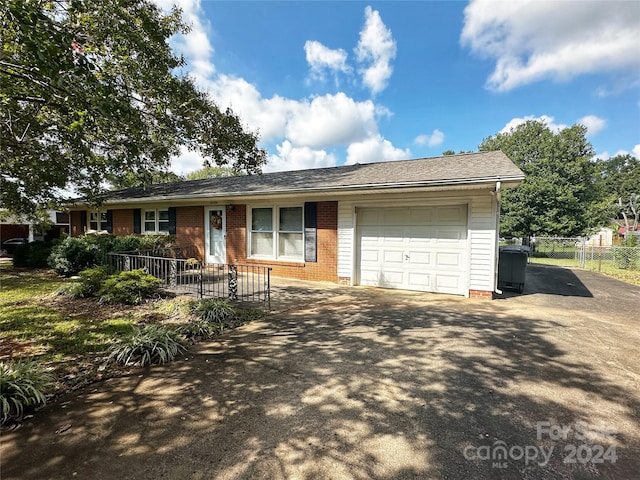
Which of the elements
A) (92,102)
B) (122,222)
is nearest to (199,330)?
(92,102)

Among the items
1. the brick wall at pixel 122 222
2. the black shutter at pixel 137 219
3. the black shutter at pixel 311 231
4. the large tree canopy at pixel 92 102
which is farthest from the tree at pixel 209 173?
the black shutter at pixel 311 231

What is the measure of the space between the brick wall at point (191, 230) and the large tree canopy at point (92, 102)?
83.0 inches

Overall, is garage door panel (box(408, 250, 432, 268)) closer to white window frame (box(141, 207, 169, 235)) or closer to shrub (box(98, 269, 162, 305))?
→ shrub (box(98, 269, 162, 305))

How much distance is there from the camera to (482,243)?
714 centimetres

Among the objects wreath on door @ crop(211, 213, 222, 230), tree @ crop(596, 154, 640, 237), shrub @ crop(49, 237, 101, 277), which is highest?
tree @ crop(596, 154, 640, 237)

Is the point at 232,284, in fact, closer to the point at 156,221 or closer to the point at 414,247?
the point at 414,247

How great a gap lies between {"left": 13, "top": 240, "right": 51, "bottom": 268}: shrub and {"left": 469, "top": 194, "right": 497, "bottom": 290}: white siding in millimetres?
14983

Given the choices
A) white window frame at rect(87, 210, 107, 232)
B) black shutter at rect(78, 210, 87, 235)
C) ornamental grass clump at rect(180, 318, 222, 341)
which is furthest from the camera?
black shutter at rect(78, 210, 87, 235)

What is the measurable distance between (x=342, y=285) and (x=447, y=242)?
3184 mm

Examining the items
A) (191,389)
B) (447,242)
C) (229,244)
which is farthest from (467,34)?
(191,389)

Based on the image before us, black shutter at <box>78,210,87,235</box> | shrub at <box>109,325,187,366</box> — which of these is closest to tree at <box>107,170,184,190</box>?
black shutter at <box>78,210,87,235</box>

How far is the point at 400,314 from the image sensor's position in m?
5.95

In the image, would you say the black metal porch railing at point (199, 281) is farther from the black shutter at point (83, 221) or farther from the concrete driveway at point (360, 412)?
the black shutter at point (83, 221)

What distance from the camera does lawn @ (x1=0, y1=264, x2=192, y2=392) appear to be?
3686 millimetres
